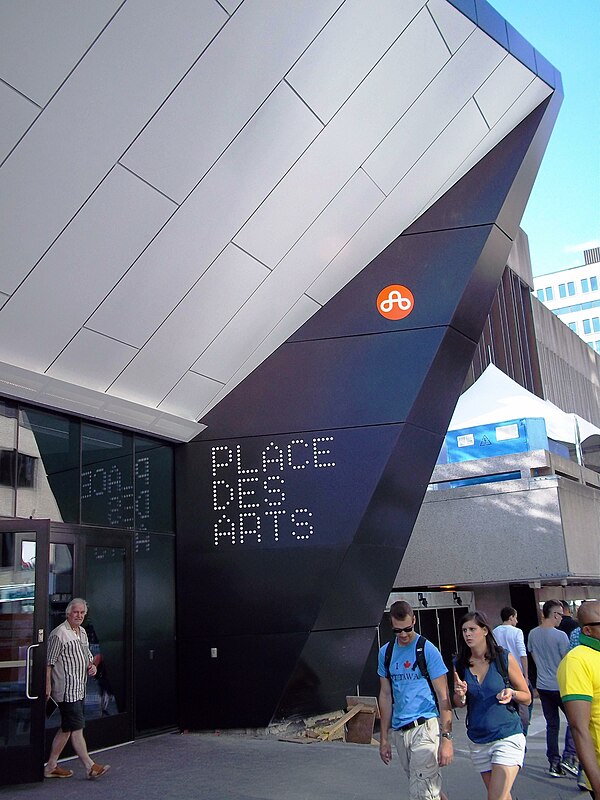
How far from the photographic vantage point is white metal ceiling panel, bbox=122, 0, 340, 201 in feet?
26.9

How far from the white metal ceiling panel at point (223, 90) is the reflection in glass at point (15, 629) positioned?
432 cm

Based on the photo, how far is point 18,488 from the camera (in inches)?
382

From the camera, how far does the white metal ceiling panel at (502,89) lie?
1093 centimetres

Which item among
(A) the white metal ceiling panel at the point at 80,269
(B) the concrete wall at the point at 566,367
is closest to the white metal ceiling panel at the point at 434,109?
(A) the white metal ceiling panel at the point at 80,269

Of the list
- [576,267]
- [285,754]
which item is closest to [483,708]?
[285,754]

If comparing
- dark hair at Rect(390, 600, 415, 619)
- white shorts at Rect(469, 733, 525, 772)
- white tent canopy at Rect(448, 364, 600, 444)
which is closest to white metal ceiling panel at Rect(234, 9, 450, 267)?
dark hair at Rect(390, 600, 415, 619)

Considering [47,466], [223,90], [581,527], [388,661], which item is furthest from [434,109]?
[581,527]

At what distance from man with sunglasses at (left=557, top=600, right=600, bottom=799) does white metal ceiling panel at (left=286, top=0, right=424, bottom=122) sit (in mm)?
6640

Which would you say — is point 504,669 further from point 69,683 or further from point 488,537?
point 488,537

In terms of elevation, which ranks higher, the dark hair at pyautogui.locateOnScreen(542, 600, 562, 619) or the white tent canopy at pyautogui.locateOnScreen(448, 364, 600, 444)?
the white tent canopy at pyautogui.locateOnScreen(448, 364, 600, 444)

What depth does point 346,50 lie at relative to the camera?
9086 millimetres

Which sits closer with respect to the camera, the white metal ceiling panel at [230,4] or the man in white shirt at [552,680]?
the white metal ceiling panel at [230,4]

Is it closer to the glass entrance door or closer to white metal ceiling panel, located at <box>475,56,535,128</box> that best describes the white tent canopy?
white metal ceiling panel, located at <box>475,56,535,128</box>

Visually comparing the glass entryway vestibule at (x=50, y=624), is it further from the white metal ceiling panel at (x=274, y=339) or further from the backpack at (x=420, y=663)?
the backpack at (x=420, y=663)
